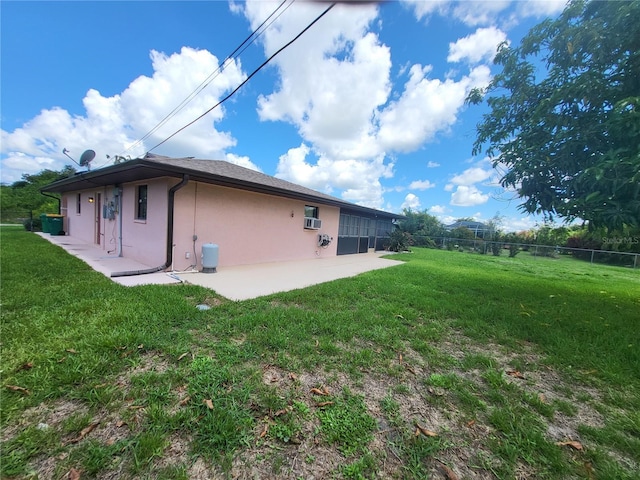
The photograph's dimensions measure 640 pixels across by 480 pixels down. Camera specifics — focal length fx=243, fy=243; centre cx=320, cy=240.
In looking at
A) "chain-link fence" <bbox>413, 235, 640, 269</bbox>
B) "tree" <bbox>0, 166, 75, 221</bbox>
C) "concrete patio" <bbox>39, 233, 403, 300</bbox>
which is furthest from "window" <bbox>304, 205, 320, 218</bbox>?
"tree" <bbox>0, 166, 75, 221</bbox>

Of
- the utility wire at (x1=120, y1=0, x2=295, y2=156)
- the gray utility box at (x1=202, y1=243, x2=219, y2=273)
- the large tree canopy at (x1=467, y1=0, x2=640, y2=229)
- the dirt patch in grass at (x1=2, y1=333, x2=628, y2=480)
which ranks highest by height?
the utility wire at (x1=120, y1=0, x2=295, y2=156)

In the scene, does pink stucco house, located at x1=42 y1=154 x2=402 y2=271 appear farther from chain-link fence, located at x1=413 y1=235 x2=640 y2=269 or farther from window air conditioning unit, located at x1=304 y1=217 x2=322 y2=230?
chain-link fence, located at x1=413 y1=235 x2=640 y2=269

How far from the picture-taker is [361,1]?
10.4ft

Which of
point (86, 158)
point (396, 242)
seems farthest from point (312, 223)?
point (86, 158)

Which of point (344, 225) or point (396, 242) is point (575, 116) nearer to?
point (344, 225)

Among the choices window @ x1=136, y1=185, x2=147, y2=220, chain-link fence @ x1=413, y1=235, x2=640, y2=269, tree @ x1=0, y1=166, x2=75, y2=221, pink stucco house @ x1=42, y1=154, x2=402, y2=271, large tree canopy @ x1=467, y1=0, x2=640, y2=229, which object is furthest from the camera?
tree @ x1=0, y1=166, x2=75, y2=221

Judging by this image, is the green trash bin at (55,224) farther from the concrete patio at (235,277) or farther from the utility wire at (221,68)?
the concrete patio at (235,277)

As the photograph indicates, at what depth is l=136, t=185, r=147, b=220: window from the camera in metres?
6.80

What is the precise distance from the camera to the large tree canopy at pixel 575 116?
3.22 meters

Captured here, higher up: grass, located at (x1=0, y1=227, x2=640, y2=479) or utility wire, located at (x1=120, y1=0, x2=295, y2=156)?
utility wire, located at (x1=120, y1=0, x2=295, y2=156)

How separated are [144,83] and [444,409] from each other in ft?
45.3

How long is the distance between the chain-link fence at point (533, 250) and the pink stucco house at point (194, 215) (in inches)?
531

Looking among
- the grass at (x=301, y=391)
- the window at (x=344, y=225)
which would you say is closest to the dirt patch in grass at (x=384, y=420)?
the grass at (x=301, y=391)

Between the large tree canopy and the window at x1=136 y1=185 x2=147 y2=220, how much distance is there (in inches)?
329
